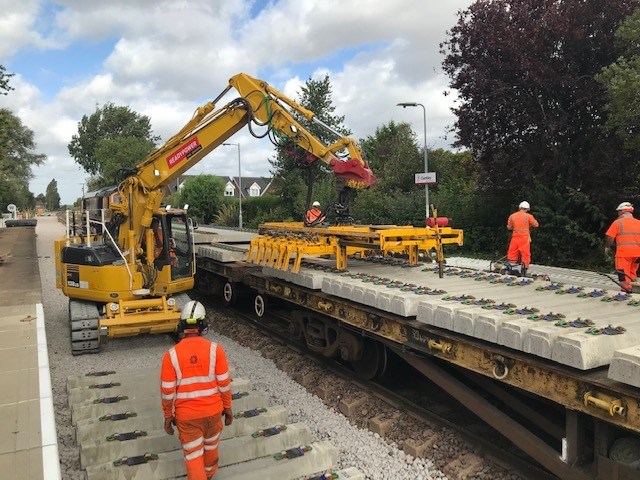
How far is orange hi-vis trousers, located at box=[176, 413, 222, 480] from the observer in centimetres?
402

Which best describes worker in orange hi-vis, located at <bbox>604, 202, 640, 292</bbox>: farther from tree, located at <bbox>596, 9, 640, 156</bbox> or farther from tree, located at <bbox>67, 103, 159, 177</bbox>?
tree, located at <bbox>67, 103, 159, 177</bbox>

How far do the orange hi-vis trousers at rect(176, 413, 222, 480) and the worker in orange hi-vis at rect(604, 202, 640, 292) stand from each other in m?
5.89

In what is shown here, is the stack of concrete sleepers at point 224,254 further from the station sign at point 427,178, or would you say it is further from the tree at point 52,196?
the tree at point 52,196

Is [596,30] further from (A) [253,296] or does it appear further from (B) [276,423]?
(B) [276,423]

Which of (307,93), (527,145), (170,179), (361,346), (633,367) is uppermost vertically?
(307,93)

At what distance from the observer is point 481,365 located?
4.64m

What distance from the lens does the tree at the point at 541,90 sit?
44.9ft

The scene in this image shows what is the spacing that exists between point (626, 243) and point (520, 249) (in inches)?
104

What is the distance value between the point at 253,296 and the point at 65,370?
4741mm

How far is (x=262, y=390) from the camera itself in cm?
714

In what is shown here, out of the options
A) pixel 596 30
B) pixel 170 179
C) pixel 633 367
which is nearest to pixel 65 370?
pixel 170 179

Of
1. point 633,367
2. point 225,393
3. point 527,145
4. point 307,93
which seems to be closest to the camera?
point 633,367

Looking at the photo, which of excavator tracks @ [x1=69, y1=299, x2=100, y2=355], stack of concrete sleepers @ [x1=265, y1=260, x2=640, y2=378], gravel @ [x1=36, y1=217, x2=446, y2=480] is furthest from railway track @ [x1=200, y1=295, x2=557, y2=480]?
excavator tracks @ [x1=69, y1=299, x2=100, y2=355]

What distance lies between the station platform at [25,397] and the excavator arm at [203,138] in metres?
2.43
